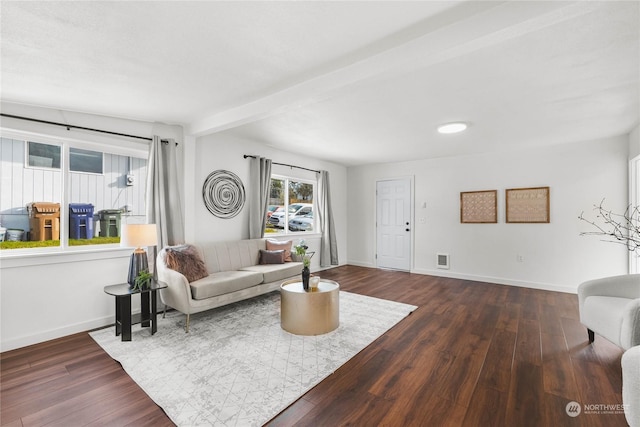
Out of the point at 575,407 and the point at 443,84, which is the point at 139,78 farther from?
the point at 575,407

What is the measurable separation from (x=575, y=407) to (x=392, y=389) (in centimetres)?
115

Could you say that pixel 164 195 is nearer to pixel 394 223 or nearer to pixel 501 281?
pixel 394 223

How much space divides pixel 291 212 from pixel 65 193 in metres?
3.48

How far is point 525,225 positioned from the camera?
4.94 meters

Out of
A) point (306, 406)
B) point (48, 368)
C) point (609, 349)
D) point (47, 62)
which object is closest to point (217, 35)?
point (47, 62)

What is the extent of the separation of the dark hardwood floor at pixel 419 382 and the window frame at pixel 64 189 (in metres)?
0.86

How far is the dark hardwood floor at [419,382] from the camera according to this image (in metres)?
1.76

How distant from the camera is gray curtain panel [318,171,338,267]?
617cm

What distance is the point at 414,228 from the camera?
6.11 metres

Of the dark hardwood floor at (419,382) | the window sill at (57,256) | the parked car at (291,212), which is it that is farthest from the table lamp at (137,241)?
the parked car at (291,212)

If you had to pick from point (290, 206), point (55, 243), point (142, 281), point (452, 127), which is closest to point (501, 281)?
point (452, 127)

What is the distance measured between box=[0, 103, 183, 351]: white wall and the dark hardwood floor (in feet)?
0.64

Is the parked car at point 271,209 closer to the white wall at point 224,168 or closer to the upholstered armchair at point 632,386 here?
the white wall at point 224,168

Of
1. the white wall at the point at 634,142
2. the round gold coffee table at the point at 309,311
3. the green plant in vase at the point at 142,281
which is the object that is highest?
the white wall at the point at 634,142
